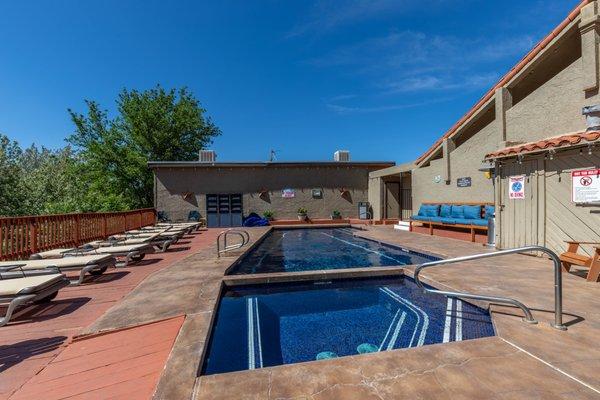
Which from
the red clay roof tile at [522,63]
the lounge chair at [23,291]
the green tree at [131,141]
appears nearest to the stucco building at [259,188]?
the red clay roof tile at [522,63]

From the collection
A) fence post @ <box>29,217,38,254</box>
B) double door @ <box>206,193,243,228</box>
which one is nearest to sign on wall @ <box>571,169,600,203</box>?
fence post @ <box>29,217,38,254</box>

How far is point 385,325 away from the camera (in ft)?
13.2

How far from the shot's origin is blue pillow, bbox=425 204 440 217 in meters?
12.1

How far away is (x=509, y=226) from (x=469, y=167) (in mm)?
3962

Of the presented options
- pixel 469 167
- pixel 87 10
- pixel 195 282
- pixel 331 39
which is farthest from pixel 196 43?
pixel 195 282

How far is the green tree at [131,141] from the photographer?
1019 inches

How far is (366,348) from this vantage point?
3.40 metres

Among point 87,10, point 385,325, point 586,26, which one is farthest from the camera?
point 87,10

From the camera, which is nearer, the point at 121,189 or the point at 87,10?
the point at 87,10

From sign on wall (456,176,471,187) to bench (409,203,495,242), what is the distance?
82 cm

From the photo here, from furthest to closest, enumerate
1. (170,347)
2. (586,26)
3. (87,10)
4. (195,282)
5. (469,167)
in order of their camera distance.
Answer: (87,10)
(469,167)
(586,26)
(195,282)
(170,347)

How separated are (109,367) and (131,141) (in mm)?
29997

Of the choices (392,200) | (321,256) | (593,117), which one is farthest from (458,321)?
(392,200)

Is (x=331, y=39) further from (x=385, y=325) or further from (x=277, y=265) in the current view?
(x=385, y=325)
